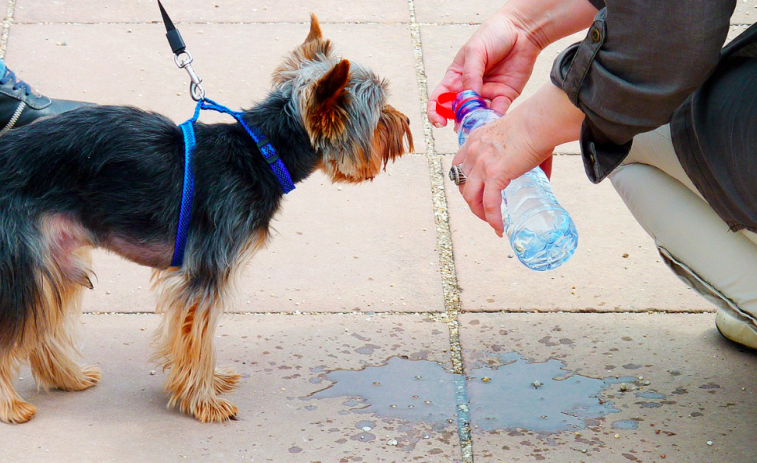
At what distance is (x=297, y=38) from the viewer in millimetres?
5590

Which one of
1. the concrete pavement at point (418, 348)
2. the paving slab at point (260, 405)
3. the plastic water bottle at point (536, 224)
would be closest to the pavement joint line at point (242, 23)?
the concrete pavement at point (418, 348)

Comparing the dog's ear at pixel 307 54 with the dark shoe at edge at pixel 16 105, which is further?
the dark shoe at edge at pixel 16 105

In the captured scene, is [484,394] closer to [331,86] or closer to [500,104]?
[500,104]

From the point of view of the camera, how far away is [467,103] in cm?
301

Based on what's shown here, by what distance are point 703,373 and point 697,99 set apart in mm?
1259

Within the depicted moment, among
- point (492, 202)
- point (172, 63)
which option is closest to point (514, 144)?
point (492, 202)

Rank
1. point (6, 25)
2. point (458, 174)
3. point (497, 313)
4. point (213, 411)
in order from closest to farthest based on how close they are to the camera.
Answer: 1. point (458, 174)
2. point (213, 411)
3. point (497, 313)
4. point (6, 25)

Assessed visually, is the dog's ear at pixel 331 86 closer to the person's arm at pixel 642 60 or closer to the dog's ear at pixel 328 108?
the dog's ear at pixel 328 108

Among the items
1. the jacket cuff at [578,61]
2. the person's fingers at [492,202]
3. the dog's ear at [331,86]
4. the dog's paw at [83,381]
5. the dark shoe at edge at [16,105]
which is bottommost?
the dog's paw at [83,381]

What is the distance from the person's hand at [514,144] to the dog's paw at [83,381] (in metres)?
1.64

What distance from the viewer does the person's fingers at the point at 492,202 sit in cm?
246

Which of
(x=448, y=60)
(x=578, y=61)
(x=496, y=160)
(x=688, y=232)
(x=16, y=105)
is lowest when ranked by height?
(x=448, y=60)

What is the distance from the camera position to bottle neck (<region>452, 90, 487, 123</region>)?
3012 millimetres

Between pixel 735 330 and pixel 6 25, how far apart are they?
15.5ft
